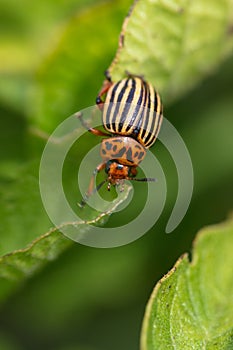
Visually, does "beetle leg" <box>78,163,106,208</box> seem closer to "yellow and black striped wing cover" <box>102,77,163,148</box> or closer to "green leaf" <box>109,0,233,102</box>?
"yellow and black striped wing cover" <box>102,77,163,148</box>

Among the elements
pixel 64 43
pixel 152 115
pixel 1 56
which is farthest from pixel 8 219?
pixel 1 56

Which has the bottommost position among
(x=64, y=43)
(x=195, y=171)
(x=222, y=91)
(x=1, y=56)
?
(x=195, y=171)

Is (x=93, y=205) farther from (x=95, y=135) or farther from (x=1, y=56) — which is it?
(x=1, y=56)

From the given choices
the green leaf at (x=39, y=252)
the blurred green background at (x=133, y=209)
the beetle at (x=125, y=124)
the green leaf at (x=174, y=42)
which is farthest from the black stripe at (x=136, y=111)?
the green leaf at (x=39, y=252)

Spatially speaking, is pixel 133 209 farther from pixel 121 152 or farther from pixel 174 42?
pixel 174 42

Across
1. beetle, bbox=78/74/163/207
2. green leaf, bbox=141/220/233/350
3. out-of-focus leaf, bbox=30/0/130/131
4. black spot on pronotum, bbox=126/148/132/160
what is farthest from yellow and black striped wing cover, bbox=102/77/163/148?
green leaf, bbox=141/220/233/350

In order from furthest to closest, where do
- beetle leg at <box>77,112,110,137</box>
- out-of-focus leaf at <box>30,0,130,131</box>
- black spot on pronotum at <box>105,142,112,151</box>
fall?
1. out-of-focus leaf at <box>30,0,130,131</box>
2. black spot on pronotum at <box>105,142,112,151</box>
3. beetle leg at <box>77,112,110,137</box>
